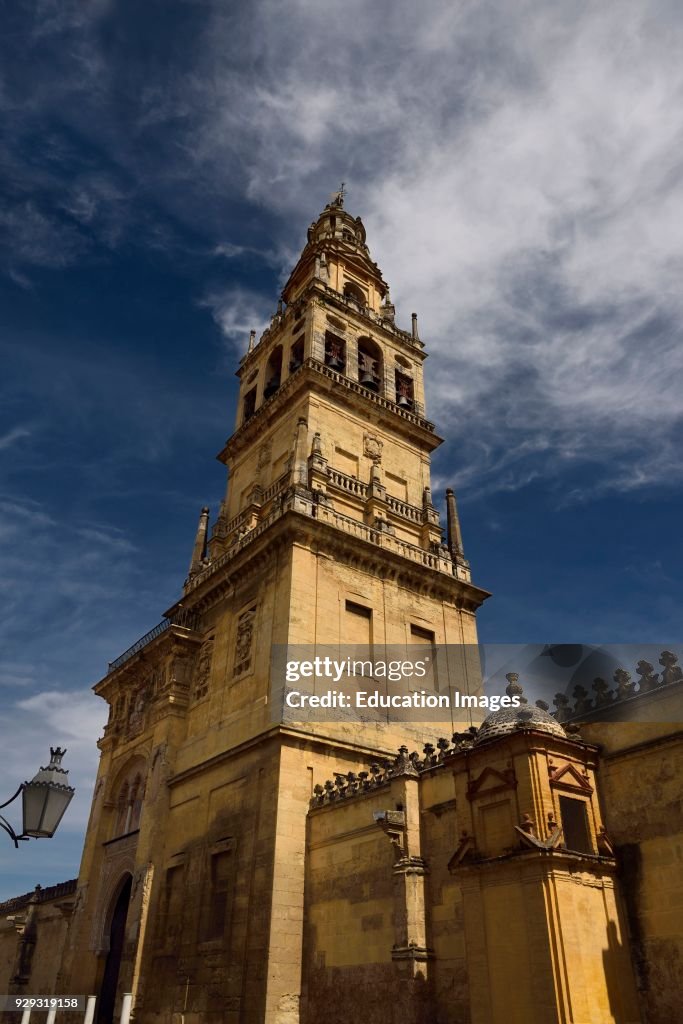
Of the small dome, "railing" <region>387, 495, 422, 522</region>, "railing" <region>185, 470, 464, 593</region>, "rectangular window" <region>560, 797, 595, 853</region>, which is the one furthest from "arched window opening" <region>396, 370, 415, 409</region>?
"rectangular window" <region>560, 797, 595, 853</region>

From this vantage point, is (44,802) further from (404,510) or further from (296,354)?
(296,354)

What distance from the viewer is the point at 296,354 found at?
33844 mm

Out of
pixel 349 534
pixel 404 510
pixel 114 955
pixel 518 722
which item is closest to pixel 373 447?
Answer: pixel 404 510

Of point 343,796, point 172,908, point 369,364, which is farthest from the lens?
point 369,364

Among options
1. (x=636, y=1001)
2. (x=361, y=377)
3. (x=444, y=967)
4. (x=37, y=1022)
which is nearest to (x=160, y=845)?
(x=37, y=1022)

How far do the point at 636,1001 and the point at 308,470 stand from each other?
710 inches

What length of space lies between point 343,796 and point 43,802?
10.5m

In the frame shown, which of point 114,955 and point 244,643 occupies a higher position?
point 244,643

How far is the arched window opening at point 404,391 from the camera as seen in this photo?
3383cm

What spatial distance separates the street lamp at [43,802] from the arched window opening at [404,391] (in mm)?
25887

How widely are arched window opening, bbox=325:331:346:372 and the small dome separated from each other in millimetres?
20388

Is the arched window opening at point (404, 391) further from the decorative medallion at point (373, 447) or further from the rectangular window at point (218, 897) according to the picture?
the rectangular window at point (218, 897)

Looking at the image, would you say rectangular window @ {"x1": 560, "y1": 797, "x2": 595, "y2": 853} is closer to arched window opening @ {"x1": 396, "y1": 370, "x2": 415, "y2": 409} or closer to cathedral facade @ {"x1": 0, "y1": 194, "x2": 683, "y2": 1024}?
cathedral facade @ {"x1": 0, "y1": 194, "x2": 683, "y2": 1024}

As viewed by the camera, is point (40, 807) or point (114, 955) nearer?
point (40, 807)
